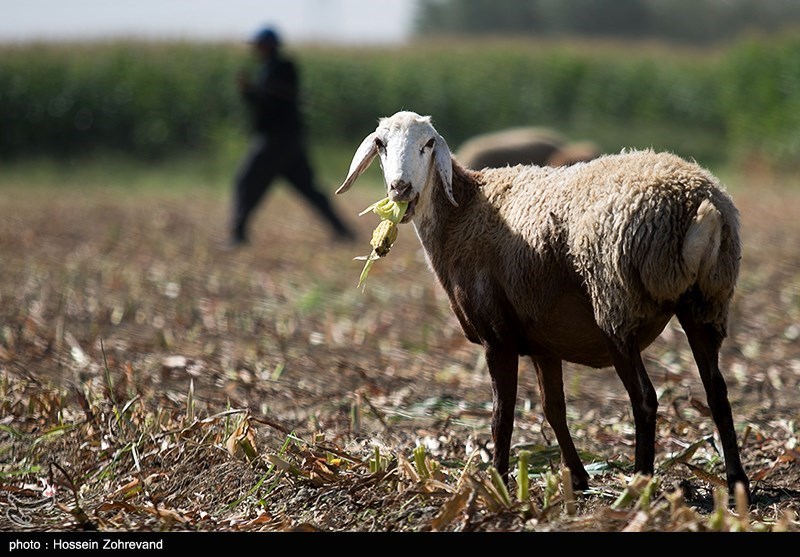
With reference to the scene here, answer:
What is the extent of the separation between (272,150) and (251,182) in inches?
21.1

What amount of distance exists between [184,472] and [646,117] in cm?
2775

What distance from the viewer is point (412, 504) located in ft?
16.8

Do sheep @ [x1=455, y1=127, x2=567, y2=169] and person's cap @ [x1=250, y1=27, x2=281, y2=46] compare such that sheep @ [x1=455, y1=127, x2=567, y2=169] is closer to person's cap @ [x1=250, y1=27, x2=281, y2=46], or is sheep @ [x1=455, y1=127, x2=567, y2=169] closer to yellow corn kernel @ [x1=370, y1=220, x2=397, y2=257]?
person's cap @ [x1=250, y1=27, x2=281, y2=46]

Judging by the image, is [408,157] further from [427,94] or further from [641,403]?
[427,94]

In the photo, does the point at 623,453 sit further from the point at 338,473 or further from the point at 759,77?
the point at 759,77

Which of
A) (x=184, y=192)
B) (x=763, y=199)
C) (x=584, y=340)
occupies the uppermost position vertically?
(x=584, y=340)

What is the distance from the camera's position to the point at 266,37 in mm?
15625

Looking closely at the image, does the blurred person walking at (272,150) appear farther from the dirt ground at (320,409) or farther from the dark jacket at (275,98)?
the dirt ground at (320,409)

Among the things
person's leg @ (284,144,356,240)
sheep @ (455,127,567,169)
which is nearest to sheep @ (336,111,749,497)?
sheep @ (455,127,567,169)

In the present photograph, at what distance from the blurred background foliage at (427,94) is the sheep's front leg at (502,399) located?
20.3 meters

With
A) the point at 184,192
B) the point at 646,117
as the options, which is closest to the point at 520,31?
the point at 646,117

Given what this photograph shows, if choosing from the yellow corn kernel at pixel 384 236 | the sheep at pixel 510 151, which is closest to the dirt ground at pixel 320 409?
the yellow corn kernel at pixel 384 236

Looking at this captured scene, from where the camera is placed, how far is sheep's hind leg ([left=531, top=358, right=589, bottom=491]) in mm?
5898
